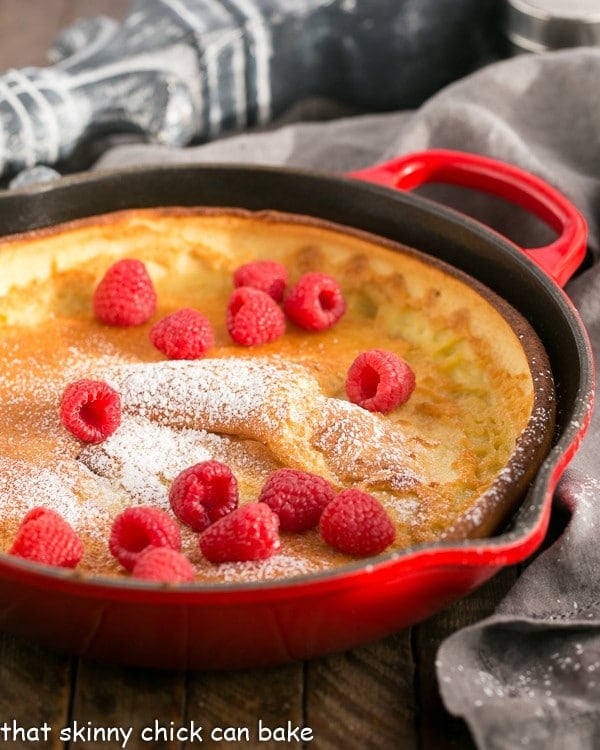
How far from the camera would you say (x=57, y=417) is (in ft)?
7.13

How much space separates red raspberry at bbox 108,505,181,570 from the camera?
1765 mm

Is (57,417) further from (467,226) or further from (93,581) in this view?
(467,226)

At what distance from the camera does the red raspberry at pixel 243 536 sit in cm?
175

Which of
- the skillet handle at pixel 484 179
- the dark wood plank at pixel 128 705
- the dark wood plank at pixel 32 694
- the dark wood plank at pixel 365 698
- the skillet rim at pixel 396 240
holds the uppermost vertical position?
the skillet handle at pixel 484 179

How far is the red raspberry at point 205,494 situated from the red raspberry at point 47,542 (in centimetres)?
20

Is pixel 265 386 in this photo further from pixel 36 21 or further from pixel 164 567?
pixel 36 21

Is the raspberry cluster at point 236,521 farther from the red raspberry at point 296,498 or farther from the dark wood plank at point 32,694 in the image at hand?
the dark wood plank at point 32,694

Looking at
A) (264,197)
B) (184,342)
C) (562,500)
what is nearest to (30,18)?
(264,197)

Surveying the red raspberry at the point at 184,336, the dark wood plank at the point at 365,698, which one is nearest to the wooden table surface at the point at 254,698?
the dark wood plank at the point at 365,698

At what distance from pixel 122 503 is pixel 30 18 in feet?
9.16

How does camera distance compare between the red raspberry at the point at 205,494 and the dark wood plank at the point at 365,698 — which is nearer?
the dark wood plank at the point at 365,698

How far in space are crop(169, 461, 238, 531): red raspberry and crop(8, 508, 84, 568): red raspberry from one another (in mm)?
204

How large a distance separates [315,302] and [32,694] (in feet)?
3.31

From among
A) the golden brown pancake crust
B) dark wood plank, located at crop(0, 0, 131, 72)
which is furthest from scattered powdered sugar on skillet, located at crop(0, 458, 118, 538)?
dark wood plank, located at crop(0, 0, 131, 72)
